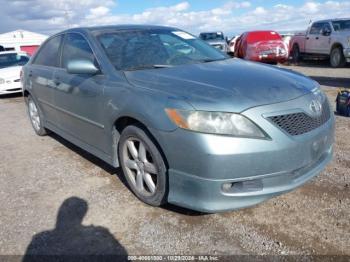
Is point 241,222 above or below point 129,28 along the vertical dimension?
below

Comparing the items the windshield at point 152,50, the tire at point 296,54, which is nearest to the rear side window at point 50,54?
the windshield at point 152,50

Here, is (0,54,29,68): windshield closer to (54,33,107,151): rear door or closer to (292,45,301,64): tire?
(54,33,107,151): rear door

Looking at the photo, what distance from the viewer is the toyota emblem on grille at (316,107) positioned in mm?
2913

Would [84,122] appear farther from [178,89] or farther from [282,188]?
[282,188]

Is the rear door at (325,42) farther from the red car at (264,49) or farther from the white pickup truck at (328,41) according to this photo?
the red car at (264,49)

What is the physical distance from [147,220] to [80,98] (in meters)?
1.54

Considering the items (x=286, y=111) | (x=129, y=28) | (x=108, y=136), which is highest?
(x=129, y=28)

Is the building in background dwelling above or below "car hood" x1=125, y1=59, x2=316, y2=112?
above

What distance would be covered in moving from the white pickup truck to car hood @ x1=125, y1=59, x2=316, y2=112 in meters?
11.6

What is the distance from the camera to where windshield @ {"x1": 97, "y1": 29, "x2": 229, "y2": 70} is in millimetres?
3539

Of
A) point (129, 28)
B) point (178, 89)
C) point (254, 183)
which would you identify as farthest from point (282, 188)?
point (129, 28)

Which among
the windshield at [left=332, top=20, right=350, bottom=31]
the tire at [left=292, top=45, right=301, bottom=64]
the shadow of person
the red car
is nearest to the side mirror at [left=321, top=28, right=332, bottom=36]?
the windshield at [left=332, top=20, right=350, bottom=31]

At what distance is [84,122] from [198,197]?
176 cm

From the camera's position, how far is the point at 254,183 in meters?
2.65
